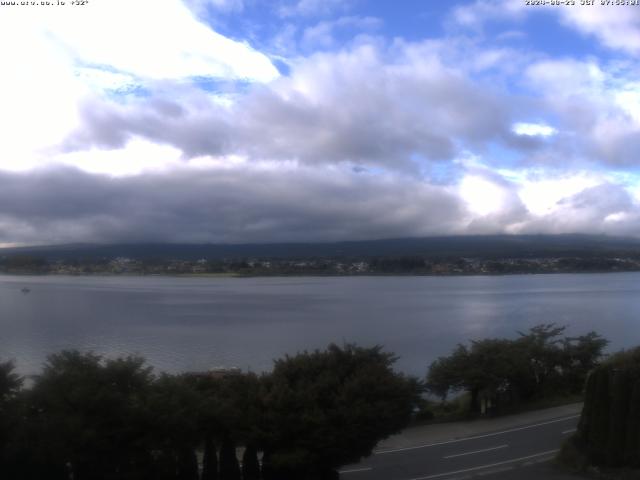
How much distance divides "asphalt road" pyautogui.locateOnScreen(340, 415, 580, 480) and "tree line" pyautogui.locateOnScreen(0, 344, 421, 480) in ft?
6.14

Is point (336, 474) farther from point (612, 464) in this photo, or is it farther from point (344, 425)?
point (612, 464)

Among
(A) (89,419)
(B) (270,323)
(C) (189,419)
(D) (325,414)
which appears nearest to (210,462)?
(C) (189,419)

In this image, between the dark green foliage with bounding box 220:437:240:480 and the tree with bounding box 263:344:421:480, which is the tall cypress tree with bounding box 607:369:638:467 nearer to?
the tree with bounding box 263:344:421:480

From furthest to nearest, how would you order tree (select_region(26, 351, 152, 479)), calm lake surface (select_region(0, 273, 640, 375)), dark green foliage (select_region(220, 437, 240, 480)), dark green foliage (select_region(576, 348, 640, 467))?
calm lake surface (select_region(0, 273, 640, 375)), dark green foliage (select_region(576, 348, 640, 467)), dark green foliage (select_region(220, 437, 240, 480)), tree (select_region(26, 351, 152, 479))

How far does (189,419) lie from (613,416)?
8.31 m

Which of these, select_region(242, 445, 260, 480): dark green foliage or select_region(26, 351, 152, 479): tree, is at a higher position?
select_region(26, 351, 152, 479): tree

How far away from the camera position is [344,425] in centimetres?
1295

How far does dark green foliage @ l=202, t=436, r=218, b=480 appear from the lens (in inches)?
494

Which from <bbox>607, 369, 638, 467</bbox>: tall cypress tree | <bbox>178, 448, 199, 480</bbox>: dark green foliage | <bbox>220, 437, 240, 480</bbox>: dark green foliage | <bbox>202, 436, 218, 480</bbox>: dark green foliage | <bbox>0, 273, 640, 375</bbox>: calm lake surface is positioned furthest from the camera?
<bbox>0, 273, 640, 375</bbox>: calm lake surface

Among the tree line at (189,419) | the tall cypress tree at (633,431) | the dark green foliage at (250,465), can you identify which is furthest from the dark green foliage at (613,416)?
the dark green foliage at (250,465)

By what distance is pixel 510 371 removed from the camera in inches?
956

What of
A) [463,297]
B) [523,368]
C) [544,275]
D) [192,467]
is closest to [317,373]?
[192,467]

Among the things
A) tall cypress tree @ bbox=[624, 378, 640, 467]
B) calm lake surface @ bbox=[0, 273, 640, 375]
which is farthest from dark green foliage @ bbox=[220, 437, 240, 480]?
calm lake surface @ bbox=[0, 273, 640, 375]

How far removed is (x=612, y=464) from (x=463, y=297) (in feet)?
242
